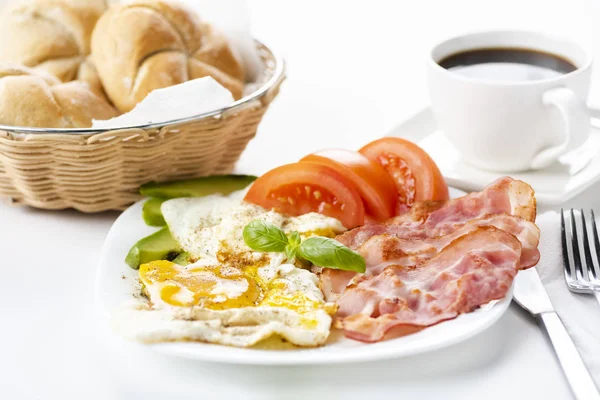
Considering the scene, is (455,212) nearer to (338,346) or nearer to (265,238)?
(265,238)

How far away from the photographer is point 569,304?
81.1 inches

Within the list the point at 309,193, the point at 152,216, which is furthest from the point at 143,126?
the point at 309,193

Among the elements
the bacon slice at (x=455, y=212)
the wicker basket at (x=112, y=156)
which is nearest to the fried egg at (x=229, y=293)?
the bacon slice at (x=455, y=212)

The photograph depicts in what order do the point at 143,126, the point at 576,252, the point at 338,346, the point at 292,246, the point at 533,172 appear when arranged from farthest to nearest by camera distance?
the point at 533,172, the point at 143,126, the point at 576,252, the point at 292,246, the point at 338,346

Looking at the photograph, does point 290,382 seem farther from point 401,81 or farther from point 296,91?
point 401,81

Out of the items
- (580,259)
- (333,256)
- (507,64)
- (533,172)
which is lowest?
(533,172)

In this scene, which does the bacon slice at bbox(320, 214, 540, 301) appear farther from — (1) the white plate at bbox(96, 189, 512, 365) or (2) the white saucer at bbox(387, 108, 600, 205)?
(2) the white saucer at bbox(387, 108, 600, 205)

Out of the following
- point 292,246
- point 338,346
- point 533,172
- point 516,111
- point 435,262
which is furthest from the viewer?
point 533,172

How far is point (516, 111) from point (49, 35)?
1.75 m

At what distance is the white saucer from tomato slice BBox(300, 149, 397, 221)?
0.36 meters

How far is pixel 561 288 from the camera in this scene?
84.4 inches

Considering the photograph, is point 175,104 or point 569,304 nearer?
point 569,304

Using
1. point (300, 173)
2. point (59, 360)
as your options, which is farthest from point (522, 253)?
point (59, 360)

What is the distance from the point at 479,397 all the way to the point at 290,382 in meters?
0.45
